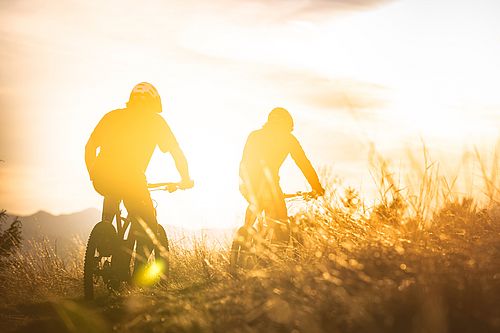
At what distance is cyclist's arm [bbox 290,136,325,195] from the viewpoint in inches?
Result: 304

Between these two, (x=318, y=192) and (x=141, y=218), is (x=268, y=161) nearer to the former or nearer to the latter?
(x=318, y=192)

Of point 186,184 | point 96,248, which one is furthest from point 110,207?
point 186,184

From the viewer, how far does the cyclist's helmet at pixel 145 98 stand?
743 cm

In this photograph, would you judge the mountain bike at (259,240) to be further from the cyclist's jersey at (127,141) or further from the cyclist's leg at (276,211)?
the cyclist's jersey at (127,141)

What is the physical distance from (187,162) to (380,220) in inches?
103

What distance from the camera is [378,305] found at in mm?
4238

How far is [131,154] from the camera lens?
7.43m

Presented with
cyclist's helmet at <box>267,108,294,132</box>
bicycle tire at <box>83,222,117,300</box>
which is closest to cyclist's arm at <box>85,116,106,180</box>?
bicycle tire at <box>83,222,117,300</box>

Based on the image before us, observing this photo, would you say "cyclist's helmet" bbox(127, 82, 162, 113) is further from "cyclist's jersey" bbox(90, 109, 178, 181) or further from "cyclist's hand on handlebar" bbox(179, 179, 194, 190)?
"cyclist's hand on handlebar" bbox(179, 179, 194, 190)

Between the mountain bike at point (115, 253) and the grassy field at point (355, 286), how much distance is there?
212 mm

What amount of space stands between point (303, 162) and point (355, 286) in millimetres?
3481

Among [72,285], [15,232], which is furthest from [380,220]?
[15,232]

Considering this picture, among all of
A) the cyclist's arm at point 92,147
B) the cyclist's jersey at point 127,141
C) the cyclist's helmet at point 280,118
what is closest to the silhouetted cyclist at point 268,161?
the cyclist's helmet at point 280,118

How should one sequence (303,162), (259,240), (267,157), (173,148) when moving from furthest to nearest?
(303,162) → (267,157) → (173,148) → (259,240)
